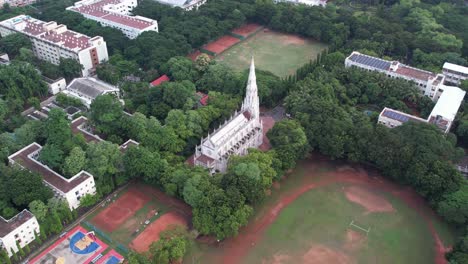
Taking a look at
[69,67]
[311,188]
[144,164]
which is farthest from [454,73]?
[69,67]

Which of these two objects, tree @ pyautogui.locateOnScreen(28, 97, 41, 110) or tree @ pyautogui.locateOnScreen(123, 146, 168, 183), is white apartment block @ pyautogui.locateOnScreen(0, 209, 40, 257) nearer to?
tree @ pyautogui.locateOnScreen(123, 146, 168, 183)

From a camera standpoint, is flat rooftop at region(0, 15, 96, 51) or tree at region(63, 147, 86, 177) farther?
flat rooftop at region(0, 15, 96, 51)

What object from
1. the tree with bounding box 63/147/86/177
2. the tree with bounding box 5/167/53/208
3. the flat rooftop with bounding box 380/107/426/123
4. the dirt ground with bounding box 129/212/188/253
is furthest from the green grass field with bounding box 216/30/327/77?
the tree with bounding box 5/167/53/208

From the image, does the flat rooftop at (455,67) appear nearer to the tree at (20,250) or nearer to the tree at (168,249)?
the tree at (168,249)

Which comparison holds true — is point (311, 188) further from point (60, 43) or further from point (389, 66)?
point (60, 43)

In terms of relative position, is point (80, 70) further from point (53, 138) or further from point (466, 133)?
point (466, 133)
